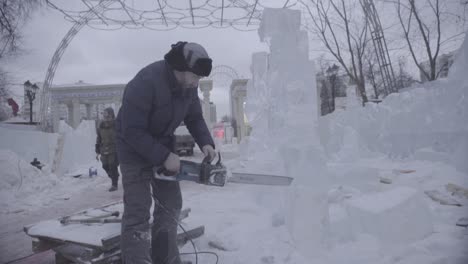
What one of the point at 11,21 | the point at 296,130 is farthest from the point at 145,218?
the point at 11,21

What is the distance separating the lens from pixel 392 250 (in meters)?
2.18

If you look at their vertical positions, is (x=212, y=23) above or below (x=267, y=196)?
above

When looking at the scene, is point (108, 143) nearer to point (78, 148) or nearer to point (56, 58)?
point (56, 58)

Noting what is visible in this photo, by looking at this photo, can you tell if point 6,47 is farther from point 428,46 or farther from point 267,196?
point 428,46

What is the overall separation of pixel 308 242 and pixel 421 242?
2.68ft

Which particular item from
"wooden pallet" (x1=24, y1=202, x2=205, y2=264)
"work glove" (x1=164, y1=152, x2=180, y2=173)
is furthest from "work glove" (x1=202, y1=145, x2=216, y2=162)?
"wooden pallet" (x1=24, y1=202, x2=205, y2=264)

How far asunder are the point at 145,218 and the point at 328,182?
1649 millimetres

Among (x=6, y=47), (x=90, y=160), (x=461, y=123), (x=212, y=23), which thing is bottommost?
(x=90, y=160)

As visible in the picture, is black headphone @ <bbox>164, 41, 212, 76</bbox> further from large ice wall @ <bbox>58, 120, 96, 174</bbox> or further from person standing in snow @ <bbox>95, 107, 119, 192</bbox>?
large ice wall @ <bbox>58, 120, 96, 174</bbox>

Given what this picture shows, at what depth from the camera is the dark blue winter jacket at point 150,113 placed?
1.66 metres

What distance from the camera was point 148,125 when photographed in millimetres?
1803

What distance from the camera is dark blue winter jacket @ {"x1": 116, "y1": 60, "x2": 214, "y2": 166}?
166 centimetres

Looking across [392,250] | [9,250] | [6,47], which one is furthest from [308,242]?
[6,47]

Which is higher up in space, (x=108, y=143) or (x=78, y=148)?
(x=108, y=143)
